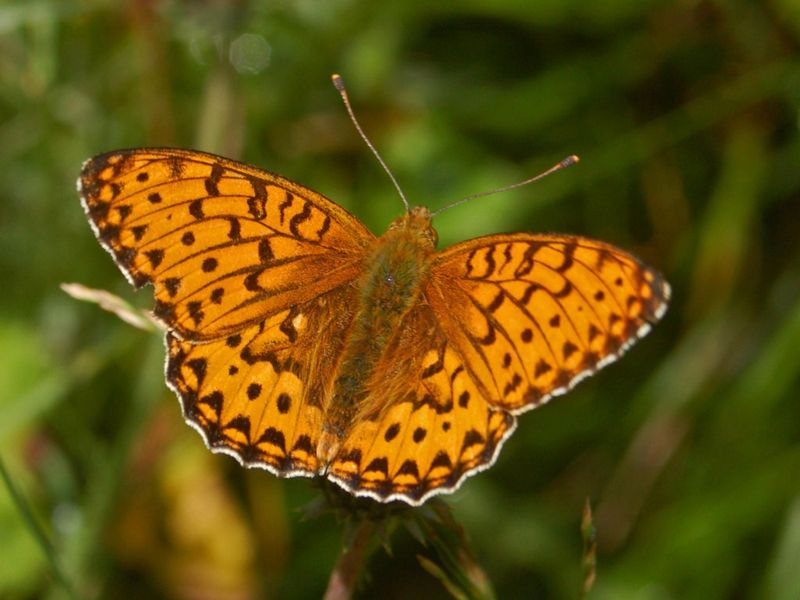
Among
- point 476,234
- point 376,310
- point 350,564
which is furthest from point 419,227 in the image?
point 476,234

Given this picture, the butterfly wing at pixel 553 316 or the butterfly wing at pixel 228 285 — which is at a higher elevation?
the butterfly wing at pixel 228 285

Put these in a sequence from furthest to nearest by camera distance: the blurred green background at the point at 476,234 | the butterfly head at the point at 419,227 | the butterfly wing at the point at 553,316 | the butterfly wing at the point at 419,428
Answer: the blurred green background at the point at 476,234 < the butterfly head at the point at 419,227 < the butterfly wing at the point at 553,316 < the butterfly wing at the point at 419,428

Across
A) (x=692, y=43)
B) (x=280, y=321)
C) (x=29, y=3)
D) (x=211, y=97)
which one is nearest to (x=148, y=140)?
(x=211, y=97)

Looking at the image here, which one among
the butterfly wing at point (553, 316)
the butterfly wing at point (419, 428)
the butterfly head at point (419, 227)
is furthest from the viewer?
the butterfly head at point (419, 227)

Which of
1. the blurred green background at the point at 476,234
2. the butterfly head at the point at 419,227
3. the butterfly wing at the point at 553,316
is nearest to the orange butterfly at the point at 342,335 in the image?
the butterfly wing at the point at 553,316

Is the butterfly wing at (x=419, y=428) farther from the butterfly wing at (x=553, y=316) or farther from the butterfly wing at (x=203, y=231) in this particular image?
the butterfly wing at (x=203, y=231)

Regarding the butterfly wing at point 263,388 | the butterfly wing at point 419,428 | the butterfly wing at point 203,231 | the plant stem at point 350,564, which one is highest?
the butterfly wing at point 203,231

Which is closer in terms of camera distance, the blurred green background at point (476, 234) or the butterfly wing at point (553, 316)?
the butterfly wing at point (553, 316)
